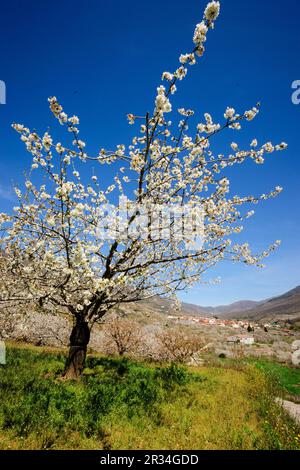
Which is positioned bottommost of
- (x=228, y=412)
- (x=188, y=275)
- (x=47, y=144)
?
(x=228, y=412)

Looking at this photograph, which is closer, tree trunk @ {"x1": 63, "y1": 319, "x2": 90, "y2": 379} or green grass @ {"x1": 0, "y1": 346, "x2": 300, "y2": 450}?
green grass @ {"x1": 0, "y1": 346, "x2": 300, "y2": 450}

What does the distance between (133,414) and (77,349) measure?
13.7ft

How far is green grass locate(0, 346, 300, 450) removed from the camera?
20.9 feet

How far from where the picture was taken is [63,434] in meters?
6.34

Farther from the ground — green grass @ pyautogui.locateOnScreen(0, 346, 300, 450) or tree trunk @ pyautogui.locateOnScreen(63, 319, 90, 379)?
tree trunk @ pyautogui.locateOnScreen(63, 319, 90, 379)

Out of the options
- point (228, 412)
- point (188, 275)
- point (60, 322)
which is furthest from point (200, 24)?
point (60, 322)

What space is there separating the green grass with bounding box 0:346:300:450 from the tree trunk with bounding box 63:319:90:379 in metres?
0.44

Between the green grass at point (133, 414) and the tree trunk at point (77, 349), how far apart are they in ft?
1.44

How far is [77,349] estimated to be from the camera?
11.4 metres

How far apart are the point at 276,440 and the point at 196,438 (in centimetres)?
175

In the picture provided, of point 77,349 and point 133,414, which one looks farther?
point 77,349

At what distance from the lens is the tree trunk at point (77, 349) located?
11.2 meters

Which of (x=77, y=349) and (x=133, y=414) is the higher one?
(x=77, y=349)
